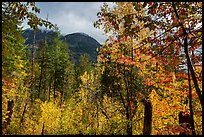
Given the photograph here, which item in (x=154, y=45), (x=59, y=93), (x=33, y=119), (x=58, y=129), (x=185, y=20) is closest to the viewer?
(x=185, y=20)

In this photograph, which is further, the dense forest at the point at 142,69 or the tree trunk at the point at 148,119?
the tree trunk at the point at 148,119

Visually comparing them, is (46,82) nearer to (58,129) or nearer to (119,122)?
(58,129)

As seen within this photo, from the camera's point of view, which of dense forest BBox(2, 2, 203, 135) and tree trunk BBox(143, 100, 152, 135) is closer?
A: dense forest BBox(2, 2, 203, 135)

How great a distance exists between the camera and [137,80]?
11.7 meters

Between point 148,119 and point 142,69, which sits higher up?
point 142,69

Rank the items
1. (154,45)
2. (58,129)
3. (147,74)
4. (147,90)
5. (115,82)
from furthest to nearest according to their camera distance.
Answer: (58,129)
(115,82)
(147,90)
(147,74)
(154,45)

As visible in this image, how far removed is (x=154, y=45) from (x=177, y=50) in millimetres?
497

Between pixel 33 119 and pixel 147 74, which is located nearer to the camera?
pixel 147 74

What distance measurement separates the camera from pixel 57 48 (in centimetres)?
4025

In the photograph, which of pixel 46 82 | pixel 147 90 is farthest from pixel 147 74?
pixel 46 82

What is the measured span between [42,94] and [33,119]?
9.77m

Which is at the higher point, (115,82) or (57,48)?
(57,48)

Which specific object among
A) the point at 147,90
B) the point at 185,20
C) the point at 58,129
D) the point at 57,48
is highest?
the point at 57,48

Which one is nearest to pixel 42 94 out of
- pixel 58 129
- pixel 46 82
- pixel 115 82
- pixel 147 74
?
pixel 46 82
